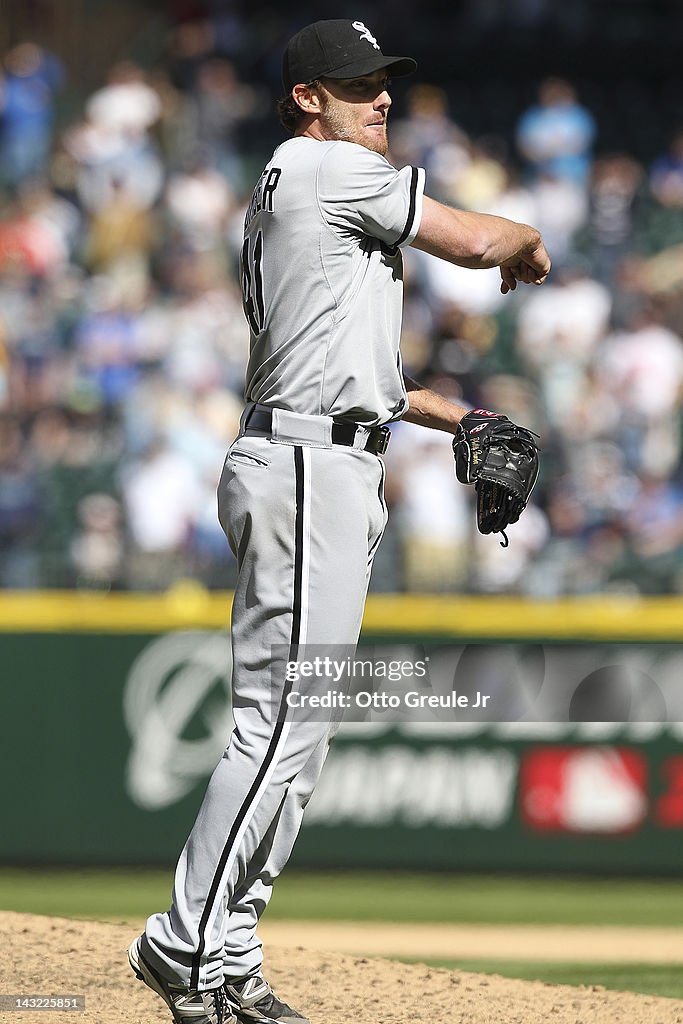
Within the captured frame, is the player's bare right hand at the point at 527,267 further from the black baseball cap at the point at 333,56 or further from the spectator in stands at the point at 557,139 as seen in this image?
the spectator in stands at the point at 557,139

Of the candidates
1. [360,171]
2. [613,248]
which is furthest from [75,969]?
[613,248]

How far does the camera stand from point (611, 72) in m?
12.7

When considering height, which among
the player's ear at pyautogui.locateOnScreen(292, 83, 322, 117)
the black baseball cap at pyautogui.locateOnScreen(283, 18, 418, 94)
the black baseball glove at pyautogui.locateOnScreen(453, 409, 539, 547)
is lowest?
the black baseball glove at pyautogui.locateOnScreen(453, 409, 539, 547)

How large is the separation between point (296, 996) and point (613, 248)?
23.1 ft

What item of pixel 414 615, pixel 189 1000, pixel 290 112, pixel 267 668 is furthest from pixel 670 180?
pixel 189 1000

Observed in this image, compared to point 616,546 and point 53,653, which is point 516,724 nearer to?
point 616,546

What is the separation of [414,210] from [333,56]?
0.41 meters

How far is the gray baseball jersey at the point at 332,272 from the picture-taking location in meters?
3.25

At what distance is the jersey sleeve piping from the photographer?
322 cm

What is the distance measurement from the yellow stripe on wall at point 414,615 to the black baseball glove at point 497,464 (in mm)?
3632

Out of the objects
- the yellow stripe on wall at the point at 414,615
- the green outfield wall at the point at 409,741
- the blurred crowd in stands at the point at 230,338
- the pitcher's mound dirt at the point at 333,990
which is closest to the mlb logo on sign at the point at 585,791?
the green outfield wall at the point at 409,741

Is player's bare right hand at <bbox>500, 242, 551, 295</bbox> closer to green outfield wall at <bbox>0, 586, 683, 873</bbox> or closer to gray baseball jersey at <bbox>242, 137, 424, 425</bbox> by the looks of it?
gray baseball jersey at <bbox>242, 137, 424, 425</bbox>

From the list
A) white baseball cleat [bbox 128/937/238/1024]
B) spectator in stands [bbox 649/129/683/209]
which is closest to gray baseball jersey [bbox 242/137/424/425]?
white baseball cleat [bbox 128/937/238/1024]

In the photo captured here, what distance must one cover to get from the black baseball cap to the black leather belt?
0.74m
